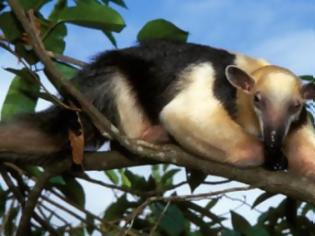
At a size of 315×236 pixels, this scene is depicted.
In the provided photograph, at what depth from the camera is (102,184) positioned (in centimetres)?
325

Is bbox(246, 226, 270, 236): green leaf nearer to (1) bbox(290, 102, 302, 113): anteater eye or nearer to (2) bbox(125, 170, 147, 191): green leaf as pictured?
(1) bbox(290, 102, 302, 113): anteater eye

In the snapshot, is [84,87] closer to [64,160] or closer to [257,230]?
[64,160]

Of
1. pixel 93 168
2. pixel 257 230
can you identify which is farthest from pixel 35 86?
pixel 257 230

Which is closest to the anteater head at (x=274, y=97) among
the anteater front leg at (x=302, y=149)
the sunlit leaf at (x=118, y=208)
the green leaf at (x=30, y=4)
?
the anteater front leg at (x=302, y=149)

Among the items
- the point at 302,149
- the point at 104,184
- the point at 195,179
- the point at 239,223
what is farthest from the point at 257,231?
the point at 104,184

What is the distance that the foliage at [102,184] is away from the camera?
2893 mm

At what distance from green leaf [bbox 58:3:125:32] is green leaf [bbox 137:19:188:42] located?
0.96 ft

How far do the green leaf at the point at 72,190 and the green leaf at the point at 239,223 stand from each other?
62 cm

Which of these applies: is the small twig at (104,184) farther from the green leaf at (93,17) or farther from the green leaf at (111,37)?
the green leaf at (93,17)

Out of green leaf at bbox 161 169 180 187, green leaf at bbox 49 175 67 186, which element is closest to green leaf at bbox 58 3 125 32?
green leaf at bbox 49 175 67 186

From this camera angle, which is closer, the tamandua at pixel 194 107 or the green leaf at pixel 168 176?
the tamandua at pixel 194 107

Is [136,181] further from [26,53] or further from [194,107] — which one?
[26,53]

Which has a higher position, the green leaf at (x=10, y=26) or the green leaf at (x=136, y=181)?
the green leaf at (x=10, y=26)

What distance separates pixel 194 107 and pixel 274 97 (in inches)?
13.0
